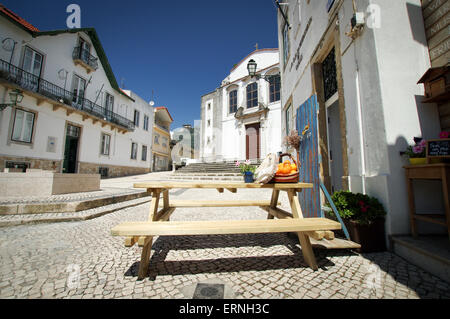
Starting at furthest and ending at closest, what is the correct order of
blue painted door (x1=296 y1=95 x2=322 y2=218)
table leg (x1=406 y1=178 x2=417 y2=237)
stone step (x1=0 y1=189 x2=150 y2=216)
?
stone step (x1=0 y1=189 x2=150 y2=216) < blue painted door (x1=296 y1=95 x2=322 y2=218) < table leg (x1=406 y1=178 x2=417 y2=237)

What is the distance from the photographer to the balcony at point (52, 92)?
8664 millimetres

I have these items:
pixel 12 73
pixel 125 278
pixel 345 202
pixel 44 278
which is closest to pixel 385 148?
pixel 345 202

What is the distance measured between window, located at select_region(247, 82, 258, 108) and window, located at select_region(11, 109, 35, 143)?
15.1m

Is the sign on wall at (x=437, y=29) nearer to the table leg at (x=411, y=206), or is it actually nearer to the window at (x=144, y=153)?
the table leg at (x=411, y=206)

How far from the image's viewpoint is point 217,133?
18.4 meters

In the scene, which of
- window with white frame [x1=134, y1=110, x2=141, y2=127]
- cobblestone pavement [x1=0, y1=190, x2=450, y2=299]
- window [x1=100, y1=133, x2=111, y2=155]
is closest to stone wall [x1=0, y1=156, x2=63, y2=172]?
window [x1=100, y1=133, x2=111, y2=155]

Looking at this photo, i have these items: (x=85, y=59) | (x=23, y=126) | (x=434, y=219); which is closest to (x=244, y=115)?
(x=85, y=59)

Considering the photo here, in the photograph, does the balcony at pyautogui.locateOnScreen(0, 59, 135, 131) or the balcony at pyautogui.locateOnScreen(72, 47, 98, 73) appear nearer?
the balcony at pyautogui.locateOnScreen(0, 59, 135, 131)

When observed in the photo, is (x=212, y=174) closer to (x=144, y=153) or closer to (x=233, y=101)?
(x=233, y=101)

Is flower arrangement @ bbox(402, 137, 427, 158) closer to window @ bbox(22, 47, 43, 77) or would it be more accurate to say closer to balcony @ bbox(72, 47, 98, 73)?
window @ bbox(22, 47, 43, 77)

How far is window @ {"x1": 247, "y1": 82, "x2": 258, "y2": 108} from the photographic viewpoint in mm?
16766

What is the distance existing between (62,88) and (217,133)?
11982 mm

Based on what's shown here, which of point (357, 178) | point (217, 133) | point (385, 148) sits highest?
point (217, 133)
